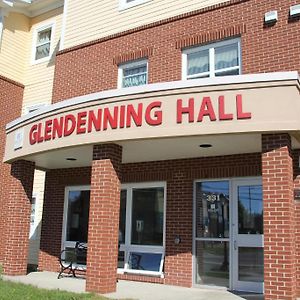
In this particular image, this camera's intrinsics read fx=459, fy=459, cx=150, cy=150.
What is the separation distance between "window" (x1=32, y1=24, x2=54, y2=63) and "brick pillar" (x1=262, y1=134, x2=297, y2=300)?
480 inches

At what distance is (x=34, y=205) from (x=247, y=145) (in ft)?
31.5

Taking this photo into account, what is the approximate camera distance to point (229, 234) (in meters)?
10.8

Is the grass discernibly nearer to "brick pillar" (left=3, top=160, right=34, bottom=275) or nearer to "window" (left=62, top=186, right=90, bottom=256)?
"brick pillar" (left=3, top=160, right=34, bottom=275)

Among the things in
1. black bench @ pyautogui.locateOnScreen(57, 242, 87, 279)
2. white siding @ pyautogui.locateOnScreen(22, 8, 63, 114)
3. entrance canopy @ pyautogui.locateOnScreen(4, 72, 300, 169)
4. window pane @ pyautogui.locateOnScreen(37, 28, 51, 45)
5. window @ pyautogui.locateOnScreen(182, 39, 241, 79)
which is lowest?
black bench @ pyautogui.locateOnScreen(57, 242, 87, 279)

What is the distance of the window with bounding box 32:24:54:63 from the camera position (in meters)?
18.5

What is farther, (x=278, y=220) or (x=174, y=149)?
(x=174, y=149)

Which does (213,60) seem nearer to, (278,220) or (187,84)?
(187,84)

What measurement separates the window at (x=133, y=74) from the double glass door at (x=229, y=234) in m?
3.77

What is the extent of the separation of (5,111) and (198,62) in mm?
8624

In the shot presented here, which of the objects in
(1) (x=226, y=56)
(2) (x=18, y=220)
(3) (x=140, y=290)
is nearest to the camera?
(3) (x=140, y=290)

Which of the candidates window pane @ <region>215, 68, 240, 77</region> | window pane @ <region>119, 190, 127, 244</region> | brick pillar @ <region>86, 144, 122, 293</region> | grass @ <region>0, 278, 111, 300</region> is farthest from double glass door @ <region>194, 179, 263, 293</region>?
grass @ <region>0, 278, 111, 300</region>

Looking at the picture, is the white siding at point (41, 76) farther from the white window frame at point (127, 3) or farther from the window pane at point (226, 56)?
the window pane at point (226, 56)

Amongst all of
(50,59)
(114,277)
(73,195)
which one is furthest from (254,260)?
(50,59)

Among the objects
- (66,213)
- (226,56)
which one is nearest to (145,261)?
(66,213)
